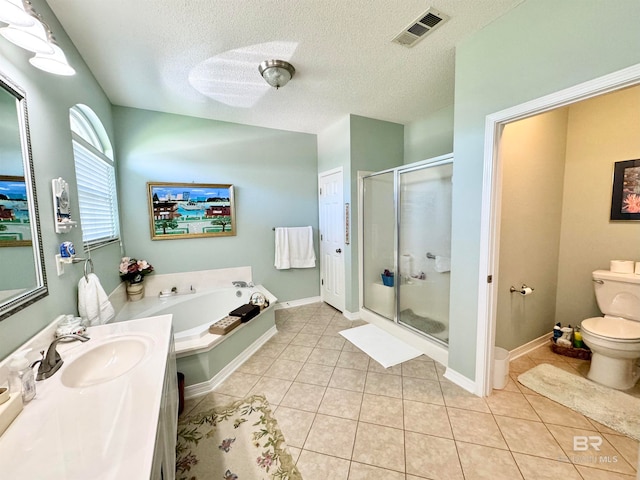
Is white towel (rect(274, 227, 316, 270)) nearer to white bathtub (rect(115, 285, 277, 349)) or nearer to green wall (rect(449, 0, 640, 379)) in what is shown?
white bathtub (rect(115, 285, 277, 349))

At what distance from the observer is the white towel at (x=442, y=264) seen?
8.12ft

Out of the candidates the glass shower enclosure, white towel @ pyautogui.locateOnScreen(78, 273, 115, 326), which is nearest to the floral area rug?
white towel @ pyautogui.locateOnScreen(78, 273, 115, 326)

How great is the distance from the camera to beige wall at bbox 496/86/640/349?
2064mm

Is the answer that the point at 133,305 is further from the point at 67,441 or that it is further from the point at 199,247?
the point at 67,441

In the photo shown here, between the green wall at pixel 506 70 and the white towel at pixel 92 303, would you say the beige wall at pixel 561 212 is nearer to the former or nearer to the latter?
the green wall at pixel 506 70

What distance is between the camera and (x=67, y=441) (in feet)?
2.28

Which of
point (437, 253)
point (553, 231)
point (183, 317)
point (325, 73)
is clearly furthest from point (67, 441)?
point (553, 231)

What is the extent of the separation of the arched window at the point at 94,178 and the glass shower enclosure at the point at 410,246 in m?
2.64

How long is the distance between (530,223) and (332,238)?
2.12 meters

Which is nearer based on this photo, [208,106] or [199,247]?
[208,106]

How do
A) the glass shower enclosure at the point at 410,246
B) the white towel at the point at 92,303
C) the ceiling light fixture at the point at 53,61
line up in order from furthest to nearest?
the glass shower enclosure at the point at 410,246 < the white towel at the point at 92,303 < the ceiling light fixture at the point at 53,61

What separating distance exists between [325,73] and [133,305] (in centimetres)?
295

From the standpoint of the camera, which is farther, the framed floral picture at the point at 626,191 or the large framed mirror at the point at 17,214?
the framed floral picture at the point at 626,191

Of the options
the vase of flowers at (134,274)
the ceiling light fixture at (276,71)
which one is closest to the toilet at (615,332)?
the ceiling light fixture at (276,71)
